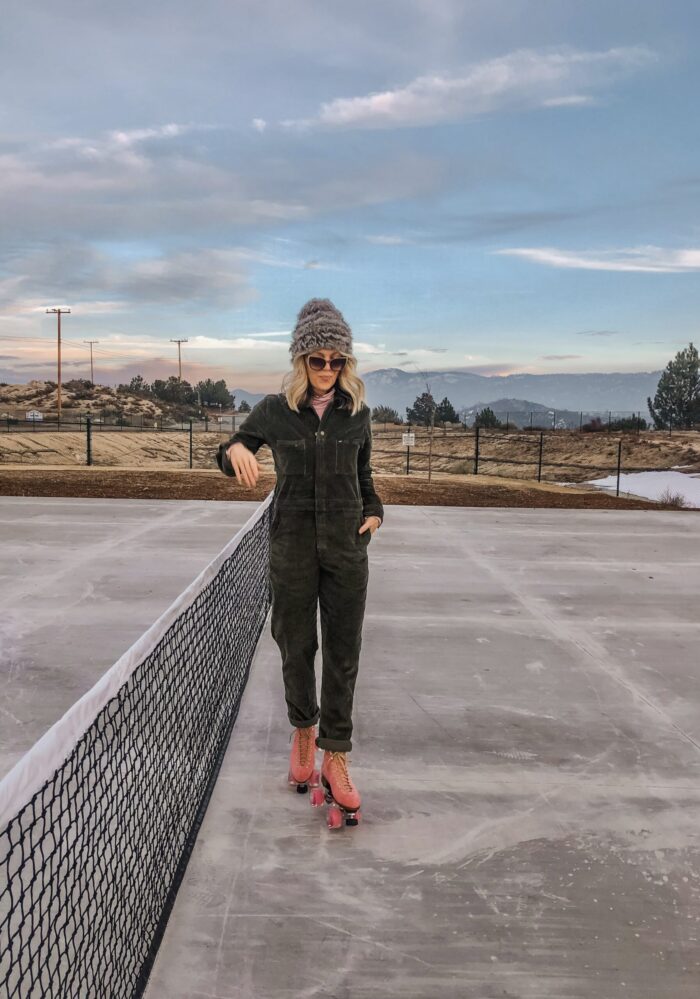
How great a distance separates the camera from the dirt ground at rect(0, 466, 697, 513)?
15078 millimetres

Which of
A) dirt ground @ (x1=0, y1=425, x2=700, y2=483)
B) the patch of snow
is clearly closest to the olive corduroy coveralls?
the patch of snow

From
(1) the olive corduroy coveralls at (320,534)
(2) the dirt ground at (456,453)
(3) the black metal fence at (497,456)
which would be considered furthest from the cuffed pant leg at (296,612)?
(3) the black metal fence at (497,456)

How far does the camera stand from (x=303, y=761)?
3.11 m

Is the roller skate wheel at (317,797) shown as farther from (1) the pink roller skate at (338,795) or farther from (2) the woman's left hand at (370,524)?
(2) the woman's left hand at (370,524)

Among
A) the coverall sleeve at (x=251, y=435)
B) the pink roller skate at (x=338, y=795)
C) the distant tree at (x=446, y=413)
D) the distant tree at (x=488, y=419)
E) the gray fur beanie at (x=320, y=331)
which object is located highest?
the distant tree at (x=446, y=413)

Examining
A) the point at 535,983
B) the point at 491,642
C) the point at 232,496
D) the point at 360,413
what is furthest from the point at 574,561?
the point at 232,496

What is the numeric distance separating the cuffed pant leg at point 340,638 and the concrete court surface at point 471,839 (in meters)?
0.35

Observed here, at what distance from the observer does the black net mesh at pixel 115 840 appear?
1956mm

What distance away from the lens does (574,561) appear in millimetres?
8227

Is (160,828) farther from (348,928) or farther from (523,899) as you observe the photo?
(523,899)

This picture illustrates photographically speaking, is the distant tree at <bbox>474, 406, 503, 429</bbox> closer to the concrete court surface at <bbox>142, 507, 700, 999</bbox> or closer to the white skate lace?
the concrete court surface at <bbox>142, 507, 700, 999</bbox>

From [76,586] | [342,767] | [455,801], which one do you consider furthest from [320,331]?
[76,586]

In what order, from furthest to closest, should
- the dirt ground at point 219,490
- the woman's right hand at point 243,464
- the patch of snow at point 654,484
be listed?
the patch of snow at point 654,484 → the dirt ground at point 219,490 → the woman's right hand at point 243,464

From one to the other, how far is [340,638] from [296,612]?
0.66 feet
